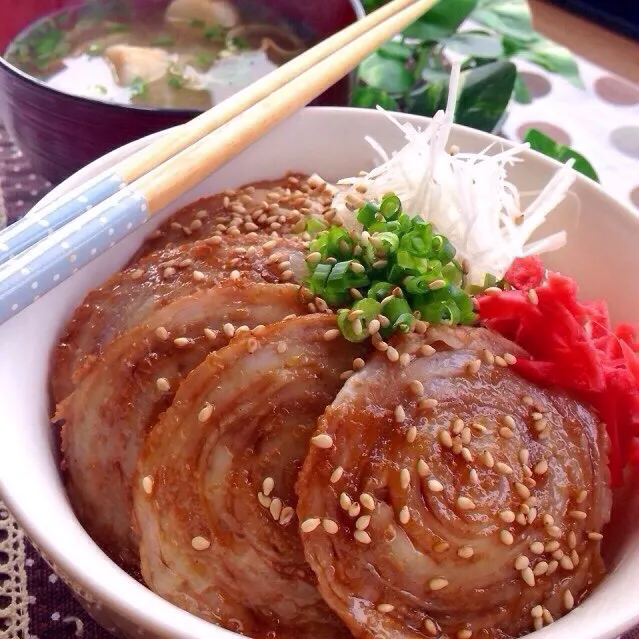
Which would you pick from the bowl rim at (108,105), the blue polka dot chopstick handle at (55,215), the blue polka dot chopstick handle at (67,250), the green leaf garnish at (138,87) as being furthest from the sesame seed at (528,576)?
the green leaf garnish at (138,87)

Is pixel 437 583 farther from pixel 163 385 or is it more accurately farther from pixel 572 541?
pixel 163 385

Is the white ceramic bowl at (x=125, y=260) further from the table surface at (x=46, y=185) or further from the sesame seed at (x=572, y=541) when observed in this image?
the table surface at (x=46, y=185)

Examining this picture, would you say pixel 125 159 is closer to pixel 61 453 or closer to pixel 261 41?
pixel 61 453

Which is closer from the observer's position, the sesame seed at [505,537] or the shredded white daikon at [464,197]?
the sesame seed at [505,537]

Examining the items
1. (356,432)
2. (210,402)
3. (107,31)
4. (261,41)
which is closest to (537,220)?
(356,432)

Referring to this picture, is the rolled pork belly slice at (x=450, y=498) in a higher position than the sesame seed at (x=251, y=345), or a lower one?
lower

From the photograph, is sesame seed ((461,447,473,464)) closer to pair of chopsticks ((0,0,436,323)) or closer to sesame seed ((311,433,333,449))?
sesame seed ((311,433,333,449))

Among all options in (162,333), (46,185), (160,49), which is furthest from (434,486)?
(160,49)
